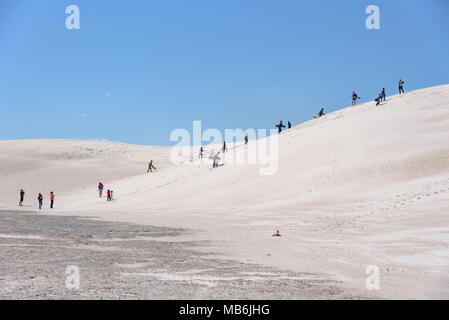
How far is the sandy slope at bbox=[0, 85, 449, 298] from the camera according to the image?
9242 mm

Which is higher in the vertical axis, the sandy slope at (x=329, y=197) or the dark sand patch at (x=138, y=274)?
the sandy slope at (x=329, y=197)

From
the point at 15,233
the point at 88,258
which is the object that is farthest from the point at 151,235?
the point at 88,258

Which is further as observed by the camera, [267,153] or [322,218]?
[267,153]

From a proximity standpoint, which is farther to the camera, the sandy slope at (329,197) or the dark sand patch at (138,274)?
the sandy slope at (329,197)

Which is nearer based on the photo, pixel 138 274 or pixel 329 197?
pixel 138 274

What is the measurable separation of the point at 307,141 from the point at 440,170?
1334cm

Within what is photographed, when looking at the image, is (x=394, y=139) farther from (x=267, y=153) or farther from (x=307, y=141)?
(x=267, y=153)

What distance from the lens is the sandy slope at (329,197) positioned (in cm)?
924

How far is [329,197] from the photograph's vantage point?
1936 cm

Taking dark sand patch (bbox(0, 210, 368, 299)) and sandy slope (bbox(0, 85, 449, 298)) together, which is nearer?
dark sand patch (bbox(0, 210, 368, 299))

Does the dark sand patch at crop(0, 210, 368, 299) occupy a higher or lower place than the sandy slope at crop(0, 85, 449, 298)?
lower

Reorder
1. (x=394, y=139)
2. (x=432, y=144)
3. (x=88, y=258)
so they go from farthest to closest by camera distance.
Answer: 1. (x=394, y=139)
2. (x=432, y=144)
3. (x=88, y=258)

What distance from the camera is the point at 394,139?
2547cm

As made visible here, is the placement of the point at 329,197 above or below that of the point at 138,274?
above
